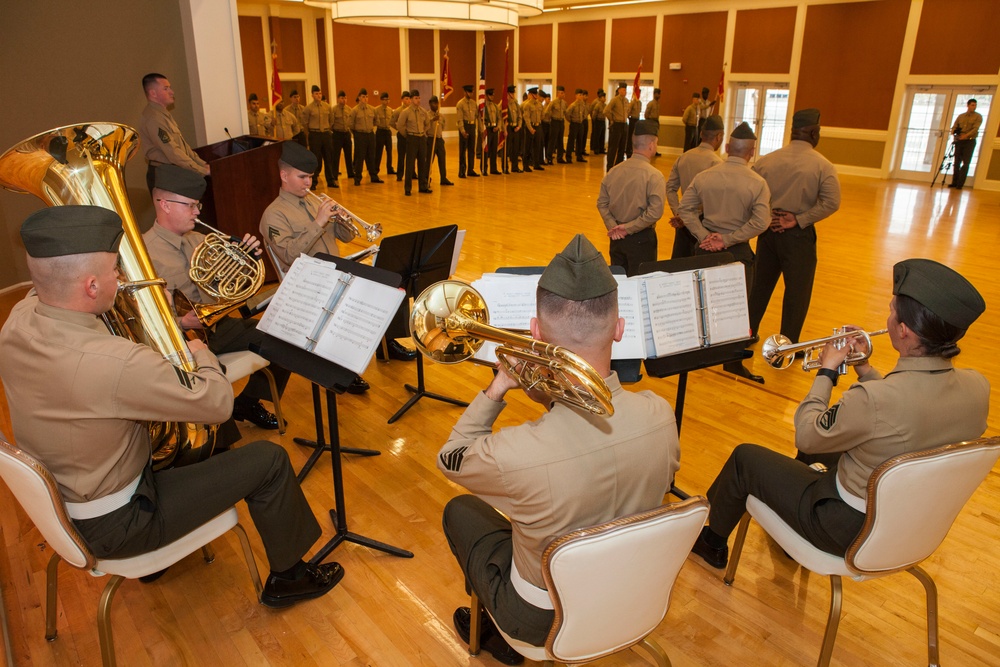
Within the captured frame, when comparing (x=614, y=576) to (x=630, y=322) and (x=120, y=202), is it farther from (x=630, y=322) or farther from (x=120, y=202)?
(x=120, y=202)

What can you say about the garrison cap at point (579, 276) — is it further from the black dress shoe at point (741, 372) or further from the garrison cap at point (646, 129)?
the garrison cap at point (646, 129)

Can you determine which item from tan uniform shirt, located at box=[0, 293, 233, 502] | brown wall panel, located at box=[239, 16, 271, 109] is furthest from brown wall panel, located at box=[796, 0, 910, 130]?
tan uniform shirt, located at box=[0, 293, 233, 502]

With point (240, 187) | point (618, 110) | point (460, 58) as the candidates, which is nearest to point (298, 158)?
point (240, 187)

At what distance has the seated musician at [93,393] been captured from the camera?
193cm

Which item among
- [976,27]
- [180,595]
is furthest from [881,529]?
[976,27]

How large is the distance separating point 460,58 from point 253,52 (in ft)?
24.3

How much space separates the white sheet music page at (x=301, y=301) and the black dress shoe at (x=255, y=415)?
145 centimetres

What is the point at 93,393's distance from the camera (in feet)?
6.31

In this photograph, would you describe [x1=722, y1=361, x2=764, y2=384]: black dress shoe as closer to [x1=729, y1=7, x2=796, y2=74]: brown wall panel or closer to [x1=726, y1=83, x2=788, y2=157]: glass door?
[x1=726, y1=83, x2=788, y2=157]: glass door

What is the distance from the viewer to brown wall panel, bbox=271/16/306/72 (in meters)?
16.8

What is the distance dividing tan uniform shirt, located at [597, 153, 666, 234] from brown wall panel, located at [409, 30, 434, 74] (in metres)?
16.5

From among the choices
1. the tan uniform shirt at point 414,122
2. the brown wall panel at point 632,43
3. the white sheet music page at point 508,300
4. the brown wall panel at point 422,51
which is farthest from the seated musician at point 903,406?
the brown wall panel at point 422,51

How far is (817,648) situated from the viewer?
96.2 inches

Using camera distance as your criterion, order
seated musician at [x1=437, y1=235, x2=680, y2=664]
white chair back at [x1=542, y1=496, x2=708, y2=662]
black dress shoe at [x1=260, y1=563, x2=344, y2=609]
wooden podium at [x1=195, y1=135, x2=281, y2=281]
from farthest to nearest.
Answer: wooden podium at [x1=195, y1=135, x2=281, y2=281]
black dress shoe at [x1=260, y1=563, x2=344, y2=609]
seated musician at [x1=437, y1=235, x2=680, y2=664]
white chair back at [x1=542, y1=496, x2=708, y2=662]
